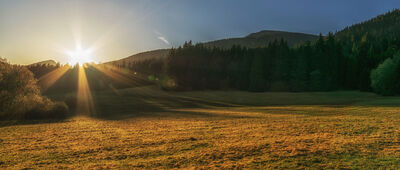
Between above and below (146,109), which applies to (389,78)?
above

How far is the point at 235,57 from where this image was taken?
72.2 metres

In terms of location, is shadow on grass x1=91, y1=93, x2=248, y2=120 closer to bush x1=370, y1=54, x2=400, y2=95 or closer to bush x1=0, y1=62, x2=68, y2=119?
bush x1=0, y1=62, x2=68, y2=119

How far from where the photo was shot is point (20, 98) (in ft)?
68.3

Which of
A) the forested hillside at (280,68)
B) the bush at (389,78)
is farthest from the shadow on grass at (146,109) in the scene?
the bush at (389,78)

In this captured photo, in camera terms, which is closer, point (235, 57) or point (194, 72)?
point (194, 72)

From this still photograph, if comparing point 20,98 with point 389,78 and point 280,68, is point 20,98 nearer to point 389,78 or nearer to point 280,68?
point 280,68

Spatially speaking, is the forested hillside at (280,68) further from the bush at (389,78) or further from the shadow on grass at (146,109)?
the shadow on grass at (146,109)

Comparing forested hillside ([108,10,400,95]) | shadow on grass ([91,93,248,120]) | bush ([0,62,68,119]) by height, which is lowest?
shadow on grass ([91,93,248,120])

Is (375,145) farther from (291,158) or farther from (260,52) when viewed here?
(260,52)

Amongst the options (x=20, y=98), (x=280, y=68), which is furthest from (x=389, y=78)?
(x=20, y=98)

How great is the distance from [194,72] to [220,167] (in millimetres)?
60980

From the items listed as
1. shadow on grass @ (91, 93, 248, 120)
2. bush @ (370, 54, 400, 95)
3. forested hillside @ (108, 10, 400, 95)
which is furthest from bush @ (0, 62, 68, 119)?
bush @ (370, 54, 400, 95)

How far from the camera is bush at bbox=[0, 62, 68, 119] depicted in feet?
65.3

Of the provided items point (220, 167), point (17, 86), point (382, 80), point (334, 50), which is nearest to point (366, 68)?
point (334, 50)
